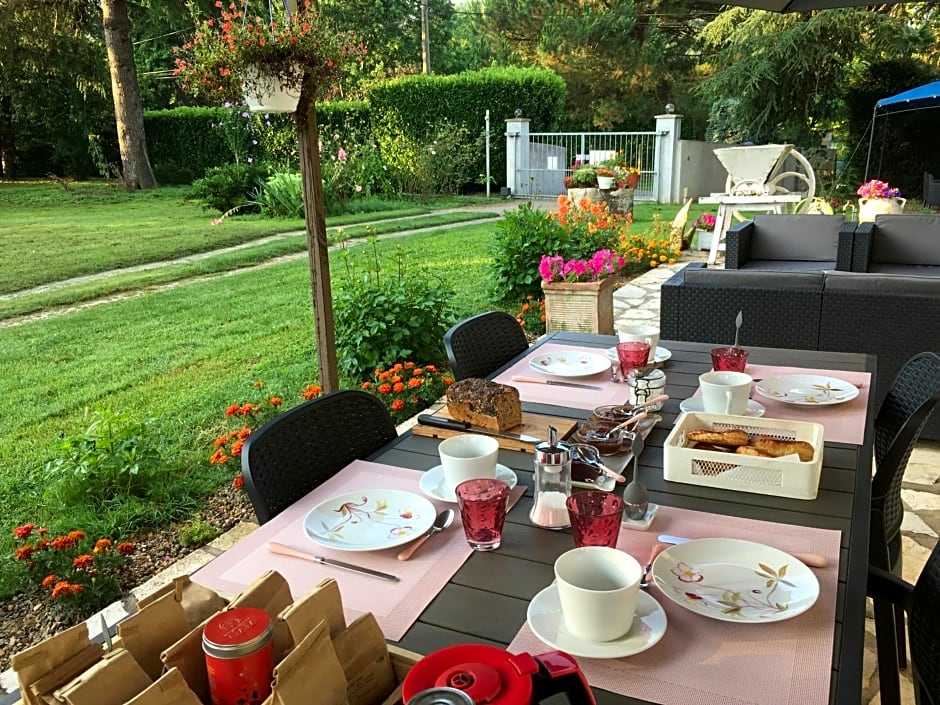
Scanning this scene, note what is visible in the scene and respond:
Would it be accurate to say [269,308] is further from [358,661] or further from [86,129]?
[86,129]

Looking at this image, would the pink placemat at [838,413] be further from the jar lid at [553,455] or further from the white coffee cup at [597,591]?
the white coffee cup at [597,591]

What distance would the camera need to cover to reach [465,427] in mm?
1583

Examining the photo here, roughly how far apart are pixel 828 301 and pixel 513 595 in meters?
2.72

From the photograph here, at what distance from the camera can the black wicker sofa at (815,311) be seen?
3051 mm

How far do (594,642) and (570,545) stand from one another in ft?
0.84

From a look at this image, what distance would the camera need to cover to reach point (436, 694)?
0.55 meters

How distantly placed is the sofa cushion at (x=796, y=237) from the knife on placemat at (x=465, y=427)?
14.7ft

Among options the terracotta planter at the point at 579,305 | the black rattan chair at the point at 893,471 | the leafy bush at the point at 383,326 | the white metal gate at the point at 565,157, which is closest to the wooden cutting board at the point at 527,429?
the black rattan chair at the point at 893,471

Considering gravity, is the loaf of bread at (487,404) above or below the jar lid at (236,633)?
below

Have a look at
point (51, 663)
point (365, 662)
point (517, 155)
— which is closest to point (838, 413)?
point (365, 662)

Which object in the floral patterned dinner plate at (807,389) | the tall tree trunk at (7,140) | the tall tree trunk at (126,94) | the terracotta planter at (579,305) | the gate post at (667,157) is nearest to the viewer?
the floral patterned dinner plate at (807,389)

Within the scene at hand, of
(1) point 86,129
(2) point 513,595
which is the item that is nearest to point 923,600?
(2) point 513,595

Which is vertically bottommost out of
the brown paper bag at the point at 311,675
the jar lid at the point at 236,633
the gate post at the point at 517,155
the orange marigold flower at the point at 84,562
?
the orange marigold flower at the point at 84,562

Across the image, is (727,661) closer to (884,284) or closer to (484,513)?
(484,513)
